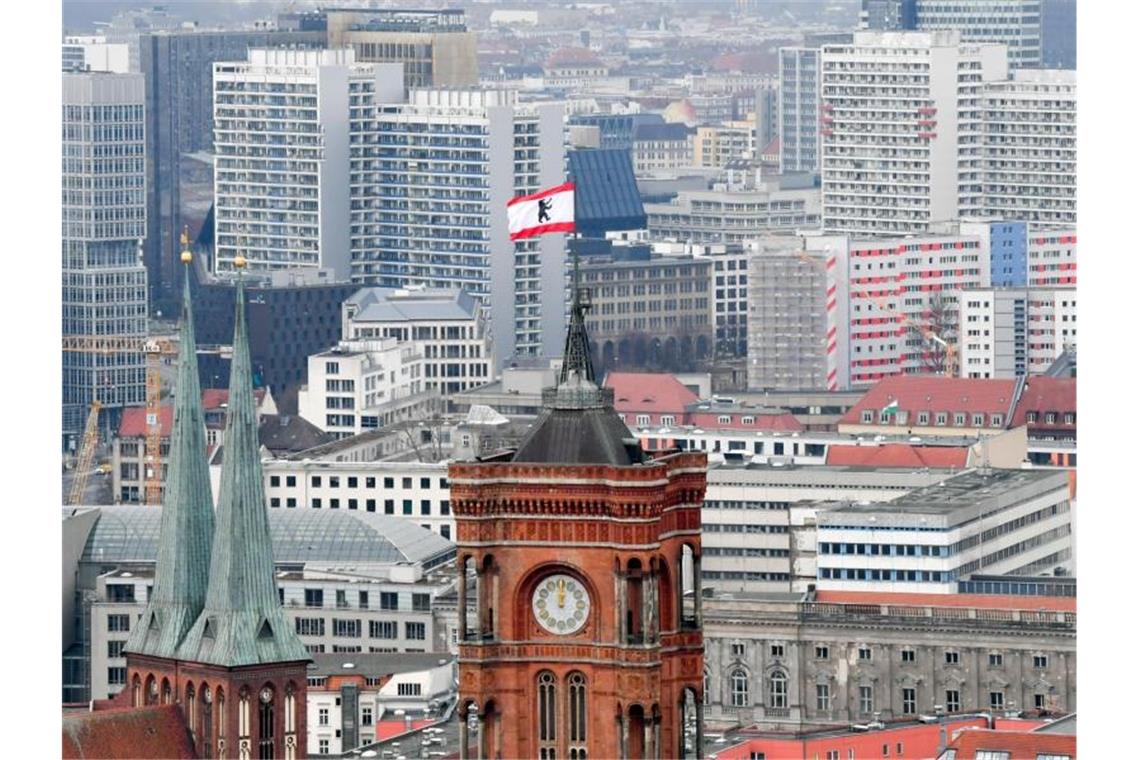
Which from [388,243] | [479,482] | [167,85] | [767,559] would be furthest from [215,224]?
[479,482]

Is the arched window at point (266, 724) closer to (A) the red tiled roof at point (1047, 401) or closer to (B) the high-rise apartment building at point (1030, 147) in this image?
(A) the red tiled roof at point (1047, 401)

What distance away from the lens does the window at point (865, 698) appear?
8994 cm

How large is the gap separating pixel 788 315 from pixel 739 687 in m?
60.9

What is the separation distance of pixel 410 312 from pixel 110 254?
15365mm

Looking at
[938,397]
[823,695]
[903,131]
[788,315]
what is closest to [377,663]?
[823,695]

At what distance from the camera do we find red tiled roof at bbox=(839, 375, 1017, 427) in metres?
128

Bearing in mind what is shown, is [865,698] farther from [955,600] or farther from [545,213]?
[545,213]

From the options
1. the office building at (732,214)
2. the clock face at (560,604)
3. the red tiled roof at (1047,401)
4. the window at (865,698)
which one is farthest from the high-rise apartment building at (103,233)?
the clock face at (560,604)

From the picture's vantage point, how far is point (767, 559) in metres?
104

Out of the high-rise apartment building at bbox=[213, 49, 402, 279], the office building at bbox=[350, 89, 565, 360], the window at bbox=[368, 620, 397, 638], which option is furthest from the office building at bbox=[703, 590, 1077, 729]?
the high-rise apartment building at bbox=[213, 49, 402, 279]

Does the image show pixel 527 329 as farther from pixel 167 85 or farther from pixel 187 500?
pixel 187 500

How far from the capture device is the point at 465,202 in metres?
162

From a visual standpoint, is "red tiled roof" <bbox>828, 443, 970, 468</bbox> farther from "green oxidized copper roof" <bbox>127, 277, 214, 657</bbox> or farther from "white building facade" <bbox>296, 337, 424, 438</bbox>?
"green oxidized copper roof" <bbox>127, 277, 214, 657</bbox>

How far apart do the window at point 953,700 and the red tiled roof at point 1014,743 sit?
14461mm
